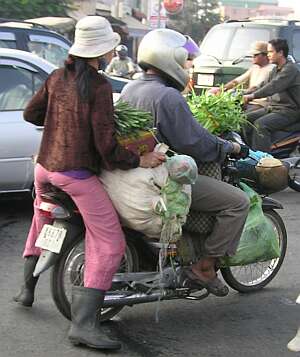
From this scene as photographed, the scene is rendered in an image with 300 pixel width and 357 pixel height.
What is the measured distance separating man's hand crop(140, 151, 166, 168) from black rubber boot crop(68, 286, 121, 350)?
761mm

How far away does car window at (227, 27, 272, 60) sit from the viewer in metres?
12.5

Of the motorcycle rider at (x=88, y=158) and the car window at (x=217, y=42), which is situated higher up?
the motorcycle rider at (x=88, y=158)

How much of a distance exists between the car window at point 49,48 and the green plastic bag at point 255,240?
595 cm

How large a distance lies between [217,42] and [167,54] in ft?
30.5

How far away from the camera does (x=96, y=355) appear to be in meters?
3.89

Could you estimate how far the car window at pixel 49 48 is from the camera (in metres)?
9.95

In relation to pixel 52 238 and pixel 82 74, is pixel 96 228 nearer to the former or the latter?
pixel 52 238

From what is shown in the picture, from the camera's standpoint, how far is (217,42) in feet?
43.1

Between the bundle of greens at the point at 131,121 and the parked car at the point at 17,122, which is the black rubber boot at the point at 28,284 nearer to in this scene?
the bundle of greens at the point at 131,121

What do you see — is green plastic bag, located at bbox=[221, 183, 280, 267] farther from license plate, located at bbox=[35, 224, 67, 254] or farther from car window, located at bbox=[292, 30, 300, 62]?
car window, located at bbox=[292, 30, 300, 62]

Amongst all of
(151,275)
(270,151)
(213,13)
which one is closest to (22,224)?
(151,275)

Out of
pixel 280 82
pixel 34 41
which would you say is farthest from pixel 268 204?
pixel 34 41

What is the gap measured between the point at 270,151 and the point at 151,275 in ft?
15.2

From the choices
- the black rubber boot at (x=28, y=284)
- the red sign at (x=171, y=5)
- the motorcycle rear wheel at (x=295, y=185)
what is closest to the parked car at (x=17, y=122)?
the black rubber boot at (x=28, y=284)
